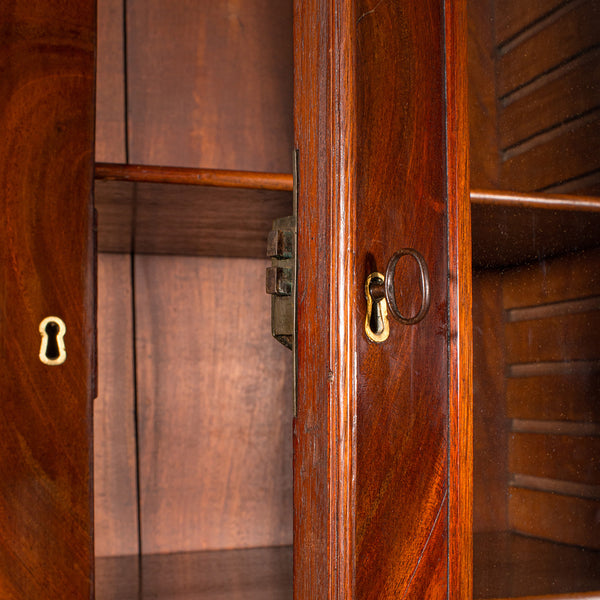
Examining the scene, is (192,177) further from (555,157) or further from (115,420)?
(115,420)

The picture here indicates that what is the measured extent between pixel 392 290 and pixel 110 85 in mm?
798

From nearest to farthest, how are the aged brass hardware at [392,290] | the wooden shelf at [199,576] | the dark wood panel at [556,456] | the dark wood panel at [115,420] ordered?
1. the aged brass hardware at [392,290]
2. the dark wood panel at [556,456]
3. the wooden shelf at [199,576]
4. the dark wood panel at [115,420]

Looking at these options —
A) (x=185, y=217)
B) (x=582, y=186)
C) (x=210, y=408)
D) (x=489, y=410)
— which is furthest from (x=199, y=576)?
(x=582, y=186)

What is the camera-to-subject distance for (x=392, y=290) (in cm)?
52

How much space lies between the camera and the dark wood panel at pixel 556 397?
63 cm

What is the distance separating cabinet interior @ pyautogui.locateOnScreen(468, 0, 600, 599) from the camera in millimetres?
611

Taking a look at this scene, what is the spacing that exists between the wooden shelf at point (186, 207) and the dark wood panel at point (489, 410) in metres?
0.29

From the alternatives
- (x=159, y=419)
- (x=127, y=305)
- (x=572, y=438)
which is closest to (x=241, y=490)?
(x=159, y=419)

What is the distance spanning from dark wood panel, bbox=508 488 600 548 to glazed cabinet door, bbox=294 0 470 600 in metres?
0.06

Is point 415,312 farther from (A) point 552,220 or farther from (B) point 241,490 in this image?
(B) point 241,490

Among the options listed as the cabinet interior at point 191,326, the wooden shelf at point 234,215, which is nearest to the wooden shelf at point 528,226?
the wooden shelf at point 234,215

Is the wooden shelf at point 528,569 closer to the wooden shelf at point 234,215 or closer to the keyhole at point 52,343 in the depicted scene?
the wooden shelf at point 234,215

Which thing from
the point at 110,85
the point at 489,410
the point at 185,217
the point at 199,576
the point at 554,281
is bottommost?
the point at 199,576

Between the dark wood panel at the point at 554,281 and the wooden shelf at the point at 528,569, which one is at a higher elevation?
the dark wood panel at the point at 554,281
